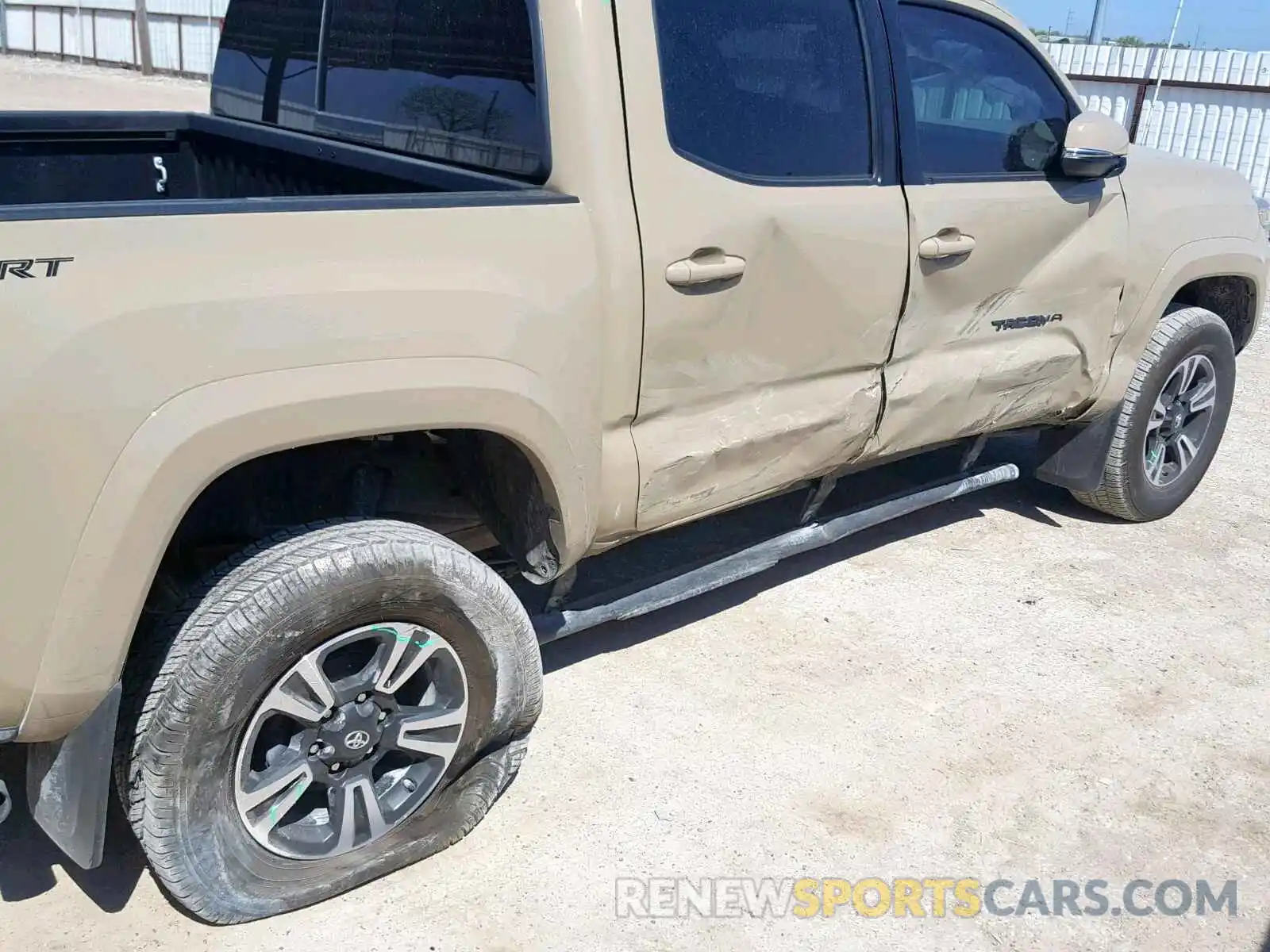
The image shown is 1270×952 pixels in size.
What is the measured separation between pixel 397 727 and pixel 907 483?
2.94 metres

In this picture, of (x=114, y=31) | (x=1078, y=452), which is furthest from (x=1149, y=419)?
(x=114, y=31)

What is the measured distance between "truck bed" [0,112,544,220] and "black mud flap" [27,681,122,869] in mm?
1371

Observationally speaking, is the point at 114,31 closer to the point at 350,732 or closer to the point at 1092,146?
the point at 1092,146

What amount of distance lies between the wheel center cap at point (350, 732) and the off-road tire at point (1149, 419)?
3210mm

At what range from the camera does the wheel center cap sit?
2500 mm

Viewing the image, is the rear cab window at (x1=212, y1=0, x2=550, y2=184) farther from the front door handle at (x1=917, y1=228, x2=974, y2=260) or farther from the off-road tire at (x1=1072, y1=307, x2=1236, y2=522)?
the off-road tire at (x1=1072, y1=307, x2=1236, y2=522)

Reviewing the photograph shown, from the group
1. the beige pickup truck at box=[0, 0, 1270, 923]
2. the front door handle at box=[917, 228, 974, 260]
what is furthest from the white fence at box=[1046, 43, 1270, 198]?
the front door handle at box=[917, 228, 974, 260]

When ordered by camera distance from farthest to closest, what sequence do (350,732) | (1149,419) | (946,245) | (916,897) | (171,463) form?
1. (1149,419)
2. (946,245)
3. (916,897)
4. (350,732)
5. (171,463)

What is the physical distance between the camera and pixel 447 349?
2.36 meters

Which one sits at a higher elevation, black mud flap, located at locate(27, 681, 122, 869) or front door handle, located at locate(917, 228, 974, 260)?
front door handle, located at locate(917, 228, 974, 260)

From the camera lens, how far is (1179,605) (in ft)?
14.0

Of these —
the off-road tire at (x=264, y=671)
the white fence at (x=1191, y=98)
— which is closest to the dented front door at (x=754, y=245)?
the off-road tire at (x=264, y=671)

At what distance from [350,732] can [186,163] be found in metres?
2.28

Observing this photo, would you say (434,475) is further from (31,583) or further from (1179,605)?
(1179,605)
